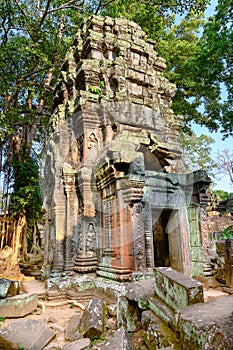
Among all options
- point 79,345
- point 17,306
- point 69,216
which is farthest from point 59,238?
point 79,345

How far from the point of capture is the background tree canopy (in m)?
10.8

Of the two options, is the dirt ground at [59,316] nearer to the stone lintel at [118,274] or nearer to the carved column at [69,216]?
the stone lintel at [118,274]

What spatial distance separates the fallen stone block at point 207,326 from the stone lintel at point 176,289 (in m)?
0.08

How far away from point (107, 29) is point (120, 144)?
15.7 ft

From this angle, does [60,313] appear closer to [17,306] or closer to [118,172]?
[17,306]

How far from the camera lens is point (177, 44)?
14.1 meters

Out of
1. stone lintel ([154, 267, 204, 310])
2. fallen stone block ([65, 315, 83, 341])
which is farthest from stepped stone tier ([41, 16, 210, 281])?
stone lintel ([154, 267, 204, 310])

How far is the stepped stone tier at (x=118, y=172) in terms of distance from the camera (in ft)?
17.0

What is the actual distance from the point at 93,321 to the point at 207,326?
2209 millimetres

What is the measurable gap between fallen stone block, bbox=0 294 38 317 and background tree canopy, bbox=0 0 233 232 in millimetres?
6539

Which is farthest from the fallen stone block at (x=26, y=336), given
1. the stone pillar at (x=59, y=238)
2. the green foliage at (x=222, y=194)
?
the green foliage at (x=222, y=194)

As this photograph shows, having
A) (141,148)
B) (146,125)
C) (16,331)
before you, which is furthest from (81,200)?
(16,331)

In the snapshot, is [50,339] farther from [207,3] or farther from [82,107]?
[207,3]

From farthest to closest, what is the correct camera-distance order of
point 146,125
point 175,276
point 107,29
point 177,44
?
point 177,44 < point 107,29 < point 146,125 < point 175,276
